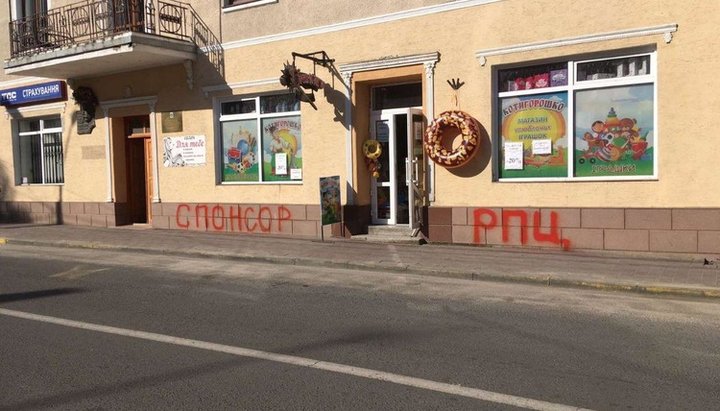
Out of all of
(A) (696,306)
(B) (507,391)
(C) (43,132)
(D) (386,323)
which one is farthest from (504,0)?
(C) (43,132)

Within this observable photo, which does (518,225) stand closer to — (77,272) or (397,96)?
(397,96)

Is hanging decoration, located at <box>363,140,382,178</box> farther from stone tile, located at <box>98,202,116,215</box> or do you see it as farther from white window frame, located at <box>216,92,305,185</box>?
stone tile, located at <box>98,202,116,215</box>

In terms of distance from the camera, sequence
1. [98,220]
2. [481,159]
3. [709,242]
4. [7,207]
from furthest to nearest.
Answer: [7,207], [98,220], [481,159], [709,242]

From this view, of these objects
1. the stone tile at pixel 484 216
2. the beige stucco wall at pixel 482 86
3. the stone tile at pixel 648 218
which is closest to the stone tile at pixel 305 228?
the beige stucco wall at pixel 482 86

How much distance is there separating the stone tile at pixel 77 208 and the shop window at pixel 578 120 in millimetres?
11708

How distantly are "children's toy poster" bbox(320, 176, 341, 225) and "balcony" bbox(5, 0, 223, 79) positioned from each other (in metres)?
4.34

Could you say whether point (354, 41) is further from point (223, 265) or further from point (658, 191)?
point (658, 191)

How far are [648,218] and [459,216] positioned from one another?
326 centimetres

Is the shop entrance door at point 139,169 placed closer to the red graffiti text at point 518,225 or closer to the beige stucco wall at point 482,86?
the beige stucco wall at point 482,86

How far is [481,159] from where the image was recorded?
11523mm

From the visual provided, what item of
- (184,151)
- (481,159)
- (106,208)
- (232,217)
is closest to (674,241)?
(481,159)

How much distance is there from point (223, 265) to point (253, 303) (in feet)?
10.8

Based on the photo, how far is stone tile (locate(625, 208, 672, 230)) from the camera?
1000 cm

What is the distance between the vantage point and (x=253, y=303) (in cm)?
777
